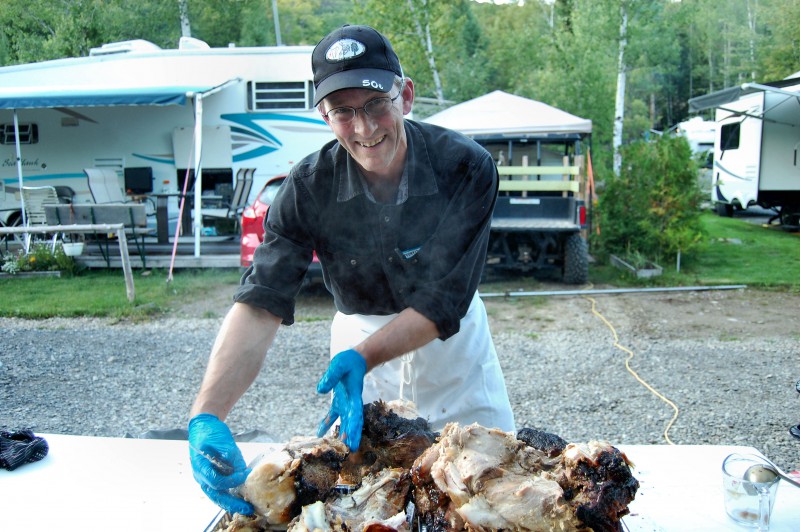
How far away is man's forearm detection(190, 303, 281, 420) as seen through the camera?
6.59 feet

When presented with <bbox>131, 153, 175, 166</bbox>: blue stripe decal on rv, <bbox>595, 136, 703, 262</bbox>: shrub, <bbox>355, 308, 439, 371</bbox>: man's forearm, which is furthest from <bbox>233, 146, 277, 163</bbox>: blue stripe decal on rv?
<bbox>355, 308, 439, 371</bbox>: man's forearm

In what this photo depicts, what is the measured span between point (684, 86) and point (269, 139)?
30.3 meters

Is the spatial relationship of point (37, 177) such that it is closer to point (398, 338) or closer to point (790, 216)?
point (398, 338)

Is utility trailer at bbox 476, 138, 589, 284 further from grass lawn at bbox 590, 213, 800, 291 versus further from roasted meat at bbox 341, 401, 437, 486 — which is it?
roasted meat at bbox 341, 401, 437, 486

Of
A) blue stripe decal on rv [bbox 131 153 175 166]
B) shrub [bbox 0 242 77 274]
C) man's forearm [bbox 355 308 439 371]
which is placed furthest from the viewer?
blue stripe decal on rv [bbox 131 153 175 166]

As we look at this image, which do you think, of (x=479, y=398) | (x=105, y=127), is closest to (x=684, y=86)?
(x=105, y=127)

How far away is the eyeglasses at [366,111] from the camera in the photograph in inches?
80.1

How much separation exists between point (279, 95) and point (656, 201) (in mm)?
6821

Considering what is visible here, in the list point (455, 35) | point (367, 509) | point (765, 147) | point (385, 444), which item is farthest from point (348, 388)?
point (455, 35)

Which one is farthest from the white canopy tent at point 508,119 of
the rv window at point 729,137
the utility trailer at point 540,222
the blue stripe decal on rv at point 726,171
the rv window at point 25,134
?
the rv window at point 25,134

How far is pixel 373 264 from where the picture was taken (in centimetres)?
238

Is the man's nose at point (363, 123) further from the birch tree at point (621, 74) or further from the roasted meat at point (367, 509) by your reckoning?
the birch tree at point (621, 74)

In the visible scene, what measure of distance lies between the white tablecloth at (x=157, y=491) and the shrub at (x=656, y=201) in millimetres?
8099

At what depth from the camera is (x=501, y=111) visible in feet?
36.9
